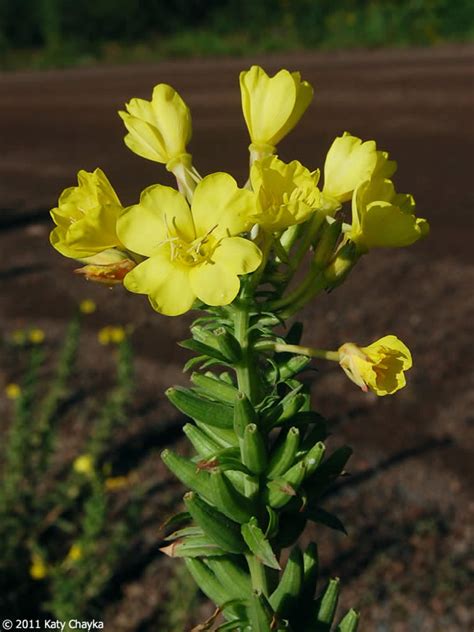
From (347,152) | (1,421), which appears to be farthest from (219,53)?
(347,152)

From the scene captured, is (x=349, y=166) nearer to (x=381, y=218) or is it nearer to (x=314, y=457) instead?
(x=381, y=218)

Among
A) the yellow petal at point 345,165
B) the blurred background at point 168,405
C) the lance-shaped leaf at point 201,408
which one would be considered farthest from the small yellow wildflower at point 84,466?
the yellow petal at point 345,165

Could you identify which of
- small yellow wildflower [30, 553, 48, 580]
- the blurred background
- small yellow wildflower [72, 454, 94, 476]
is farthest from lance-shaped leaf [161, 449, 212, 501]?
small yellow wildflower [72, 454, 94, 476]

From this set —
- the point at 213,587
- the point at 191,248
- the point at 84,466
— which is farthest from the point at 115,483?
the point at 191,248

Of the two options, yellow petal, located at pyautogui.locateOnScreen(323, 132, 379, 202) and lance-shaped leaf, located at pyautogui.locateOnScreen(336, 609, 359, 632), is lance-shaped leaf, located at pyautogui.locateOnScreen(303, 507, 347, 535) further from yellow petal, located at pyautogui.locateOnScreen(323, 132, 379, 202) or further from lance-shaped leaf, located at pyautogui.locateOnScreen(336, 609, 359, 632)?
yellow petal, located at pyautogui.locateOnScreen(323, 132, 379, 202)

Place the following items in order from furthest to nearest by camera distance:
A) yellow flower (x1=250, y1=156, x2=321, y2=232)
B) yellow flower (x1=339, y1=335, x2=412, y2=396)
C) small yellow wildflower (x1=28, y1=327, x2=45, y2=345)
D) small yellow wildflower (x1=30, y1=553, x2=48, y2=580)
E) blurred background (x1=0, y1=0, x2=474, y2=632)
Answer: small yellow wildflower (x1=28, y1=327, x2=45, y2=345)
blurred background (x1=0, y1=0, x2=474, y2=632)
small yellow wildflower (x1=30, y1=553, x2=48, y2=580)
yellow flower (x1=339, y1=335, x2=412, y2=396)
yellow flower (x1=250, y1=156, x2=321, y2=232)
